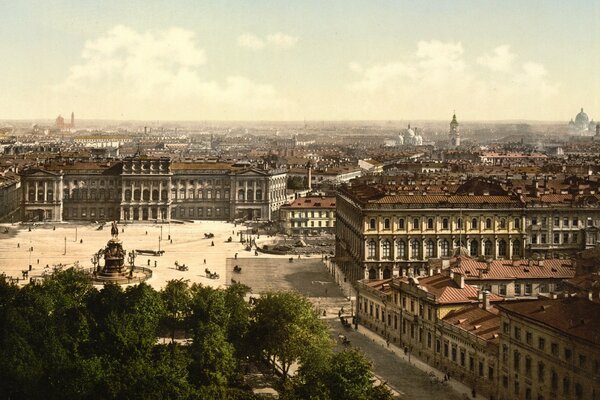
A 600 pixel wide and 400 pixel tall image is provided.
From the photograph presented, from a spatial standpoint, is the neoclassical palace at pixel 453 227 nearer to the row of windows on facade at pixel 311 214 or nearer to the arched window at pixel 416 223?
the arched window at pixel 416 223

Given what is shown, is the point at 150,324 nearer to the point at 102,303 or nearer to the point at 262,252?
the point at 102,303

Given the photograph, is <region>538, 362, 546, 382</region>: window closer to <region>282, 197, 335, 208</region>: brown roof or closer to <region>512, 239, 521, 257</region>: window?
<region>512, 239, 521, 257</region>: window

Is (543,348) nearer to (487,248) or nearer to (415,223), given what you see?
(415,223)

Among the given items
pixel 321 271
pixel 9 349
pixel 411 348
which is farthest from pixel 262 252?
pixel 9 349

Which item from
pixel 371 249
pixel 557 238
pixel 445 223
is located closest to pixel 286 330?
pixel 371 249

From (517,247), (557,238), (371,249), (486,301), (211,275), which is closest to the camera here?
(486,301)

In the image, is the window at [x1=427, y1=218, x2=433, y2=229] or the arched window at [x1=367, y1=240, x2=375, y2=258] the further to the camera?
the window at [x1=427, y1=218, x2=433, y2=229]

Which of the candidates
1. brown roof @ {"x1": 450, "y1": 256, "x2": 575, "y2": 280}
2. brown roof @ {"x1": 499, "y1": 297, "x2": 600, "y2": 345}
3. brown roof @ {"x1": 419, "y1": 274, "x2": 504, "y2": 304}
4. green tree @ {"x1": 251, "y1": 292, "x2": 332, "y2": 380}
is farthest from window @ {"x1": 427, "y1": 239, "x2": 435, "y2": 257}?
brown roof @ {"x1": 499, "y1": 297, "x2": 600, "y2": 345}

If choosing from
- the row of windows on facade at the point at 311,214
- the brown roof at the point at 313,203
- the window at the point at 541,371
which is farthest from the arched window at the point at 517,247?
the row of windows on facade at the point at 311,214
